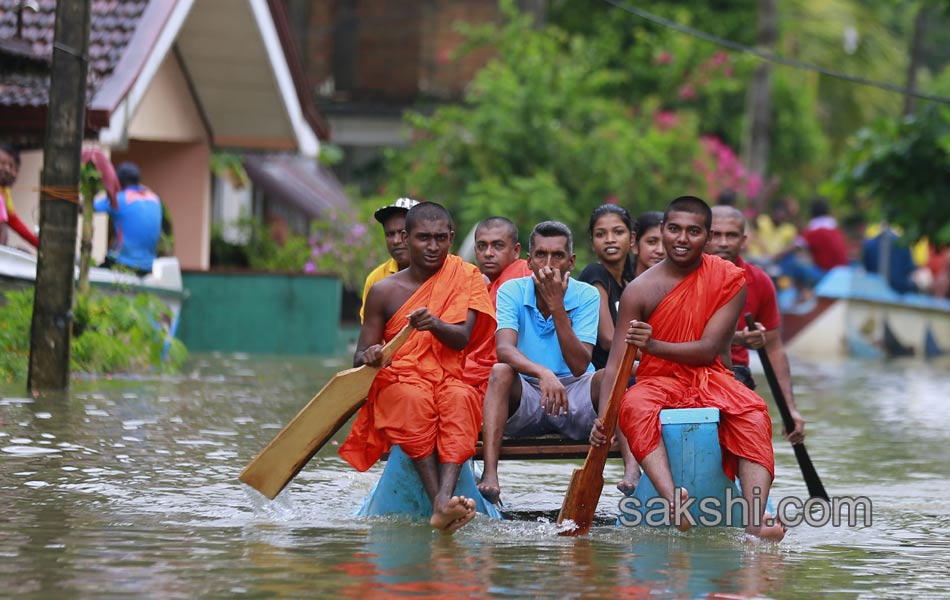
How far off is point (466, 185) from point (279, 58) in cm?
657

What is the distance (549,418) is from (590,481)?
0.70 meters

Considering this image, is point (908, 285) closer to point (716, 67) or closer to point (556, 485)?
point (716, 67)

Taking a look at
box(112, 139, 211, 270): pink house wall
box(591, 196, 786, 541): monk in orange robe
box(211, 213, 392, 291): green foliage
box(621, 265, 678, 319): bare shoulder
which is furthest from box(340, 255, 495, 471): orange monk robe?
box(211, 213, 392, 291): green foliage

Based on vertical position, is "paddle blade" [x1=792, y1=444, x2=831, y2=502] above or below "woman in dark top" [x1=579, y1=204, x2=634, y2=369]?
below

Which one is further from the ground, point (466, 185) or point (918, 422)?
point (466, 185)

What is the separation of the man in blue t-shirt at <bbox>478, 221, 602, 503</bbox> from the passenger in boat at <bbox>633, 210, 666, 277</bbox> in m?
0.90

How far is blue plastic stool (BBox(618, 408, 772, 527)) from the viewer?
7.96 m

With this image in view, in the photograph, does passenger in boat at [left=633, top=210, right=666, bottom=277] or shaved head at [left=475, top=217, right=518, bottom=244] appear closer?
shaved head at [left=475, top=217, right=518, bottom=244]

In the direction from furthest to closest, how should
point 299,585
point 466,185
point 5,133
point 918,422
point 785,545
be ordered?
point 466,185
point 5,133
point 918,422
point 785,545
point 299,585

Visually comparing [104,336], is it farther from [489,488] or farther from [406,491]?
[489,488]

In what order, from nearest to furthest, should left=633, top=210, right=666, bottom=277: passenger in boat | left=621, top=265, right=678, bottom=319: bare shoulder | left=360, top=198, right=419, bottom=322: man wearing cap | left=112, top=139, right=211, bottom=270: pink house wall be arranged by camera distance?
left=621, top=265, right=678, bottom=319: bare shoulder → left=360, top=198, right=419, bottom=322: man wearing cap → left=633, top=210, right=666, bottom=277: passenger in boat → left=112, top=139, right=211, bottom=270: pink house wall

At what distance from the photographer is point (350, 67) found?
3881 centimetres

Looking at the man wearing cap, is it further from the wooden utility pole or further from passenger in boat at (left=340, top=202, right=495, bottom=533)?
the wooden utility pole

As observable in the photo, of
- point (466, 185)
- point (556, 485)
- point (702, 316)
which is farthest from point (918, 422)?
point (466, 185)
